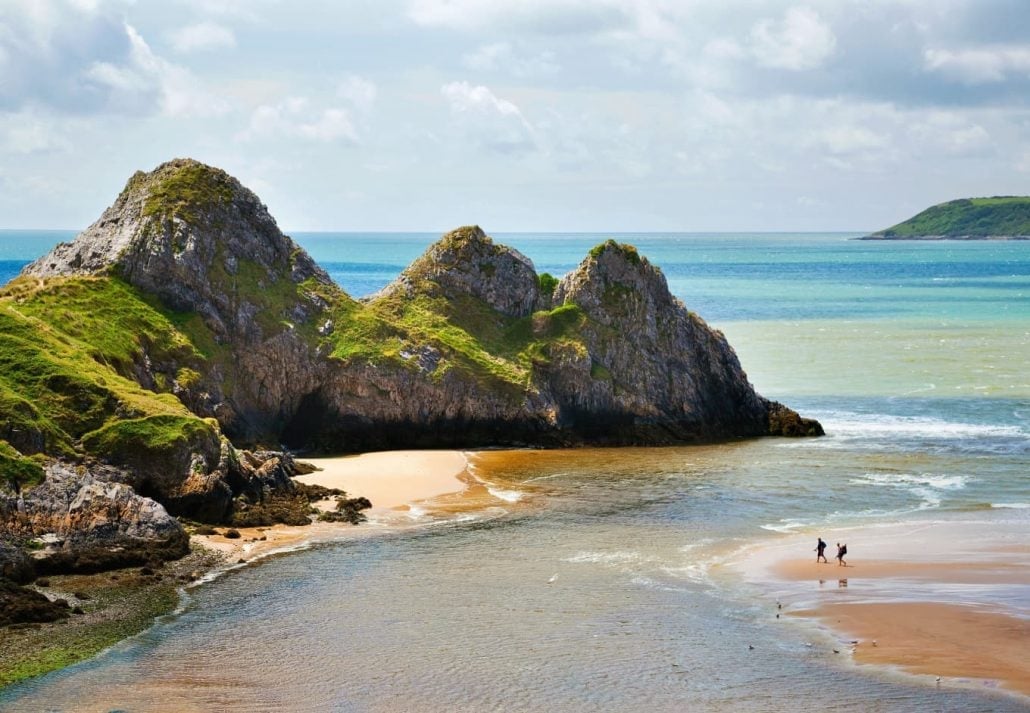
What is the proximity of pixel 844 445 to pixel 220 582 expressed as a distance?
34914 millimetres

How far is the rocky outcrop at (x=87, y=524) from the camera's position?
38.1m

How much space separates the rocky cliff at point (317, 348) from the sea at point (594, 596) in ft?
11.5

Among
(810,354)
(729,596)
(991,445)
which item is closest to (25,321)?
(729,596)

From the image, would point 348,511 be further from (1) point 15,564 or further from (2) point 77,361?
(1) point 15,564

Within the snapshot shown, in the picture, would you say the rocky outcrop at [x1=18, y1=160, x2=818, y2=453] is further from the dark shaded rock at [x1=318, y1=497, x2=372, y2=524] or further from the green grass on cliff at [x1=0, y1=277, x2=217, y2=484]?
the dark shaded rock at [x1=318, y1=497, x2=372, y2=524]

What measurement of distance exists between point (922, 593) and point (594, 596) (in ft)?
33.0

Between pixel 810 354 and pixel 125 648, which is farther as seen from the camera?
pixel 810 354

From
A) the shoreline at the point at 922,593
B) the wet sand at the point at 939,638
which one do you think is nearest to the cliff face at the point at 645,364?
the shoreline at the point at 922,593

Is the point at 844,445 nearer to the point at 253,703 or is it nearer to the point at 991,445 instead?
the point at 991,445

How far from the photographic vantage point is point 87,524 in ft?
129

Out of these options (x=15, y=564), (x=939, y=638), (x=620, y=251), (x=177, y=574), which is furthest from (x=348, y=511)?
(x=620, y=251)

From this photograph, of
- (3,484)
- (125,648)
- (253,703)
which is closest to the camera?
(253,703)

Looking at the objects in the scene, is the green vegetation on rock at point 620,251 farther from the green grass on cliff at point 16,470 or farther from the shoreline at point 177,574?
the green grass on cliff at point 16,470

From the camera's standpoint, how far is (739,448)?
61.4m
